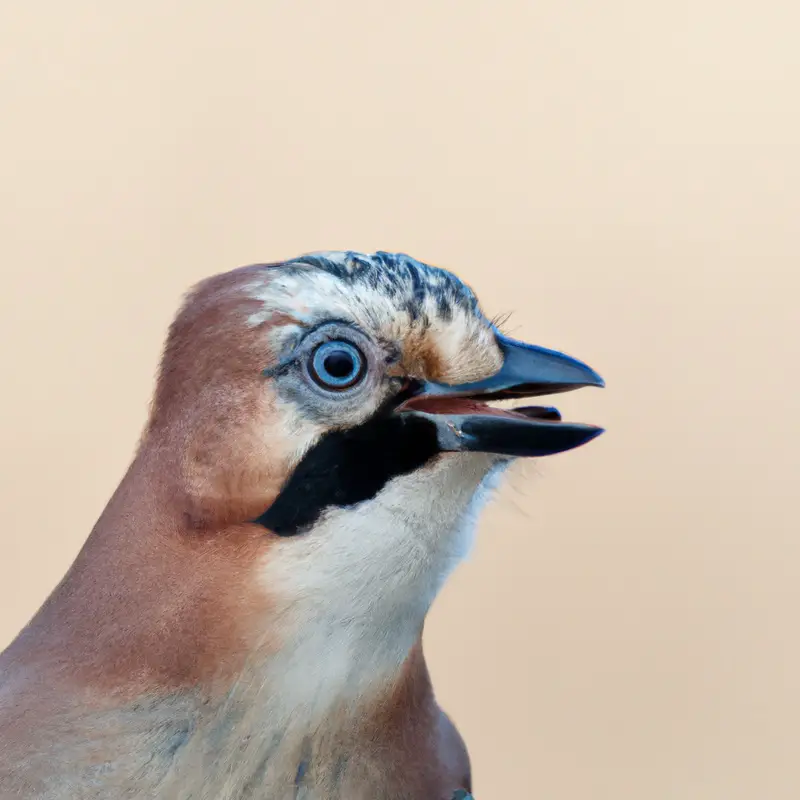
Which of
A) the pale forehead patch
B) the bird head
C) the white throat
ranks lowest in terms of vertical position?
the white throat

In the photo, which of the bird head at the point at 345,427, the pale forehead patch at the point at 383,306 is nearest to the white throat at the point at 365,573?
the bird head at the point at 345,427

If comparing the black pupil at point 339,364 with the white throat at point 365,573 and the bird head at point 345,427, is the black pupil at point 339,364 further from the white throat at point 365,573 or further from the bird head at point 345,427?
the white throat at point 365,573

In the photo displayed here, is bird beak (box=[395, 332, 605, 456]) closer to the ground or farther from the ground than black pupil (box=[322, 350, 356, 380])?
closer to the ground

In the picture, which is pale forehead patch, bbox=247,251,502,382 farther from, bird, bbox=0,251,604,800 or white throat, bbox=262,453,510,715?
white throat, bbox=262,453,510,715

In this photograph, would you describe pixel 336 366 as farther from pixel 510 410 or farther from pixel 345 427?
pixel 510 410

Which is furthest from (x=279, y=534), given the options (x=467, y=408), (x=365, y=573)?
(x=467, y=408)

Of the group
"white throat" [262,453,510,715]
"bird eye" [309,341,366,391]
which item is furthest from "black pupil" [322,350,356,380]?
"white throat" [262,453,510,715]

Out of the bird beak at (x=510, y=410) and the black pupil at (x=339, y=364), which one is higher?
the black pupil at (x=339, y=364)

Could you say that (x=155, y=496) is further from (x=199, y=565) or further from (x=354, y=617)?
(x=354, y=617)
